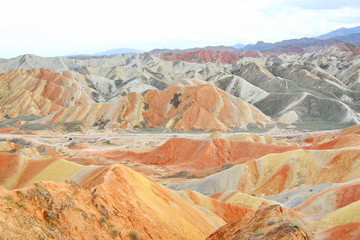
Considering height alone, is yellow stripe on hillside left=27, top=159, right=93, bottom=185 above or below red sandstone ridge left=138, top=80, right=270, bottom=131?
above

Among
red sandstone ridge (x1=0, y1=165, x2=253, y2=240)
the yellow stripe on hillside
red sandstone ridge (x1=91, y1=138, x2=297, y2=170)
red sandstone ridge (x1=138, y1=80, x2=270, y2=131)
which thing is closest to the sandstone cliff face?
red sandstone ridge (x1=138, y1=80, x2=270, y2=131)

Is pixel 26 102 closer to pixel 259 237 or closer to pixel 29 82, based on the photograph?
pixel 29 82

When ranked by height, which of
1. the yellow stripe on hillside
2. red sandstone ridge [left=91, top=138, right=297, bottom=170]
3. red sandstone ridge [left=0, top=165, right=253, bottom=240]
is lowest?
red sandstone ridge [left=91, top=138, right=297, bottom=170]

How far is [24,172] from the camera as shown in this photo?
34.4 metres

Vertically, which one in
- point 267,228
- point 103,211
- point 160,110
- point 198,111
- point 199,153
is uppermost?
point 267,228

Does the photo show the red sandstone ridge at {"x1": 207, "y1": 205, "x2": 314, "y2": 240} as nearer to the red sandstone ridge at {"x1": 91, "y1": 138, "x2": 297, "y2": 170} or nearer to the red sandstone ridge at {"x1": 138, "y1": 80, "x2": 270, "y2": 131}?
the red sandstone ridge at {"x1": 91, "y1": 138, "x2": 297, "y2": 170}

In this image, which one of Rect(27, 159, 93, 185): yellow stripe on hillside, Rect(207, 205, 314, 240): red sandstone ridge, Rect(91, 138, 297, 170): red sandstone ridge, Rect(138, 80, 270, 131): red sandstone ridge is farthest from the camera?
Rect(138, 80, 270, 131): red sandstone ridge

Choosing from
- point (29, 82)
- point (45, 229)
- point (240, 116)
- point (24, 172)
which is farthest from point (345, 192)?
point (29, 82)

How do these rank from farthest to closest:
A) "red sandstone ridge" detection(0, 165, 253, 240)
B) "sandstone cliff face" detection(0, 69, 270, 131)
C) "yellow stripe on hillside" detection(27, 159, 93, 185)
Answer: "sandstone cliff face" detection(0, 69, 270, 131) < "yellow stripe on hillside" detection(27, 159, 93, 185) < "red sandstone ridge" detection(0, 165, 253, 240)

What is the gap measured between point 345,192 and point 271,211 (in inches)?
503

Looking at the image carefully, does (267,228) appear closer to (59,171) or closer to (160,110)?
(59,171)

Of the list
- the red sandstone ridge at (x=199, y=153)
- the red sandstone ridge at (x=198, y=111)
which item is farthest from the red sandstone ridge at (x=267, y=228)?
the red sandstone ridge at (x=198, y=111)

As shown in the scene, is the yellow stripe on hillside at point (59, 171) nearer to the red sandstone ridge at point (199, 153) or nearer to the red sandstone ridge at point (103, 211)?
the red sandstone ridge at point (103, 211)

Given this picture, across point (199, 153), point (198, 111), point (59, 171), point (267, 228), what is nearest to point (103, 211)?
point (267, 228)
